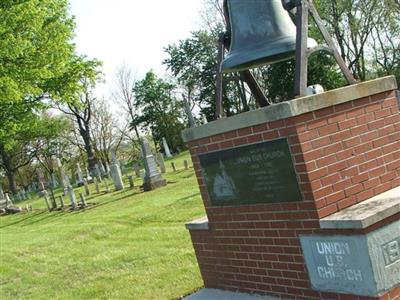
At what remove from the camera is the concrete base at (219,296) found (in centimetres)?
501

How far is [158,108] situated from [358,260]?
5277cm

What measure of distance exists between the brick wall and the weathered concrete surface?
96mm

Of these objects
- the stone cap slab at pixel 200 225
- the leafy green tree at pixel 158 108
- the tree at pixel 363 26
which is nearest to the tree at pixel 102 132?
the leafy green tree at pixel 158 108

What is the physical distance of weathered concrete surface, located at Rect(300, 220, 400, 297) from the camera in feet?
12.9

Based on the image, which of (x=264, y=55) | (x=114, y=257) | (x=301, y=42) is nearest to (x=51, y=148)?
(x=114, y=257)

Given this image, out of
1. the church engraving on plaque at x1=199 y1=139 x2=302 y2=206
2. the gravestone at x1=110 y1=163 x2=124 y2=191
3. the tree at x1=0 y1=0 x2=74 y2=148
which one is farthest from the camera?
the gravestone at x1=110 y1=163 x2=124 y2=191

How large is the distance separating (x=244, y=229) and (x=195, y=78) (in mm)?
50523

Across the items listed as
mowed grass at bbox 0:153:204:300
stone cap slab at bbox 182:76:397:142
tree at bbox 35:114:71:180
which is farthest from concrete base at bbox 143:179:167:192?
tree at bbox 35:114:71:180

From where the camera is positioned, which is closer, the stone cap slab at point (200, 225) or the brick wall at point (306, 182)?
the brick wall at point (306, 182)

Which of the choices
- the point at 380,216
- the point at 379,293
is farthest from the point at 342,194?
the point at 379,293

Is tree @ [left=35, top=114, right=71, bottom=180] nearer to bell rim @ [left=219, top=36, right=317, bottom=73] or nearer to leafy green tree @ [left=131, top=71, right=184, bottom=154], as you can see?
leafy green tree @ [left=131, top=71, right=184, bottom=154]

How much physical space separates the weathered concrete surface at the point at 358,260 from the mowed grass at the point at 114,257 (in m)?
2.38

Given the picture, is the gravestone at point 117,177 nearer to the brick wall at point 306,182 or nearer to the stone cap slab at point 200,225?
the stone cap slab at point 200,225

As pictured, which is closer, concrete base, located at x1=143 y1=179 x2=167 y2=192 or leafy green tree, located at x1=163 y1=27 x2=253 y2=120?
concrete base, located at x1=143 y1=179 x2=167 y2=192
